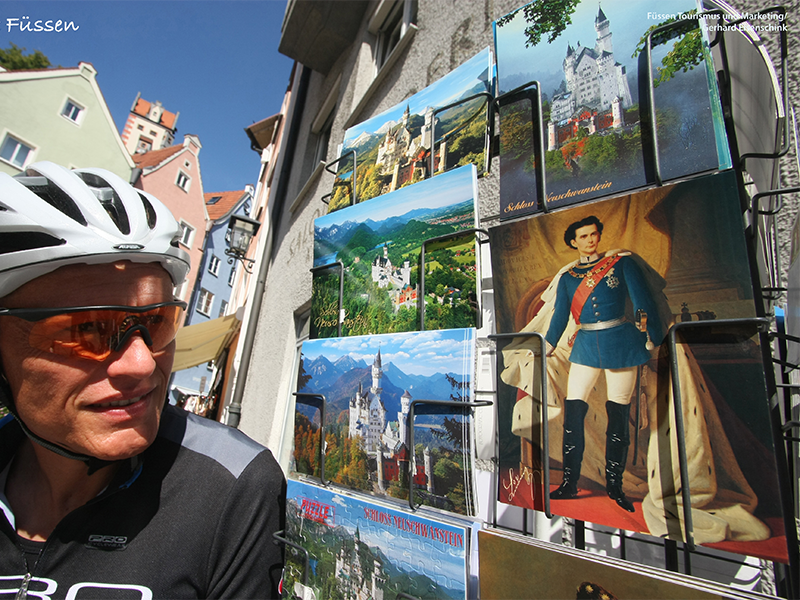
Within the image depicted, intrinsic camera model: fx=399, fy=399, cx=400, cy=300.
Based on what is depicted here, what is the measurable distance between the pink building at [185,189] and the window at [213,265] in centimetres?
67

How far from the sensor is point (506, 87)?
1.03 metres

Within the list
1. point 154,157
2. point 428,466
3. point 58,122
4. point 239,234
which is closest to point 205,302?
point 58,122

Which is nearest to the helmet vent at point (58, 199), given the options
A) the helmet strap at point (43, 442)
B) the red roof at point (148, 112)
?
the helmet strap at point (43, 442)

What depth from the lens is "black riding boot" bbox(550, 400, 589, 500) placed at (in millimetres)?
735

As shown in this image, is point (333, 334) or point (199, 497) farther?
point (333, 334)

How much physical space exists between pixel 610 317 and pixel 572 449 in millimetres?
256

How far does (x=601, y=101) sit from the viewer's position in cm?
Result: 86

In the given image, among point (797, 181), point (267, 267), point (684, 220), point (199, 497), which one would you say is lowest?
point (199, 497)

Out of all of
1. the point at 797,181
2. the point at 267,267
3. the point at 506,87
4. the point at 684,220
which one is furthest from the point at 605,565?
the point at 267,267

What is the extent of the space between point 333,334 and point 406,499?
568mm

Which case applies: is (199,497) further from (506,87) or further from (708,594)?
(506,87)

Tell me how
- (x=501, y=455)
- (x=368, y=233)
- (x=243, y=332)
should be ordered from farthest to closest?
1. (x=243, y=332)
2. (x=368, y=233)
3. (x=501, y=455)

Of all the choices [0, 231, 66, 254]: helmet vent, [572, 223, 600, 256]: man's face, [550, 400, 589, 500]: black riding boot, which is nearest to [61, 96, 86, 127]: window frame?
[0, 231, 66, 254]: helmet vent

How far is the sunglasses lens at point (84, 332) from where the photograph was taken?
0.87m
